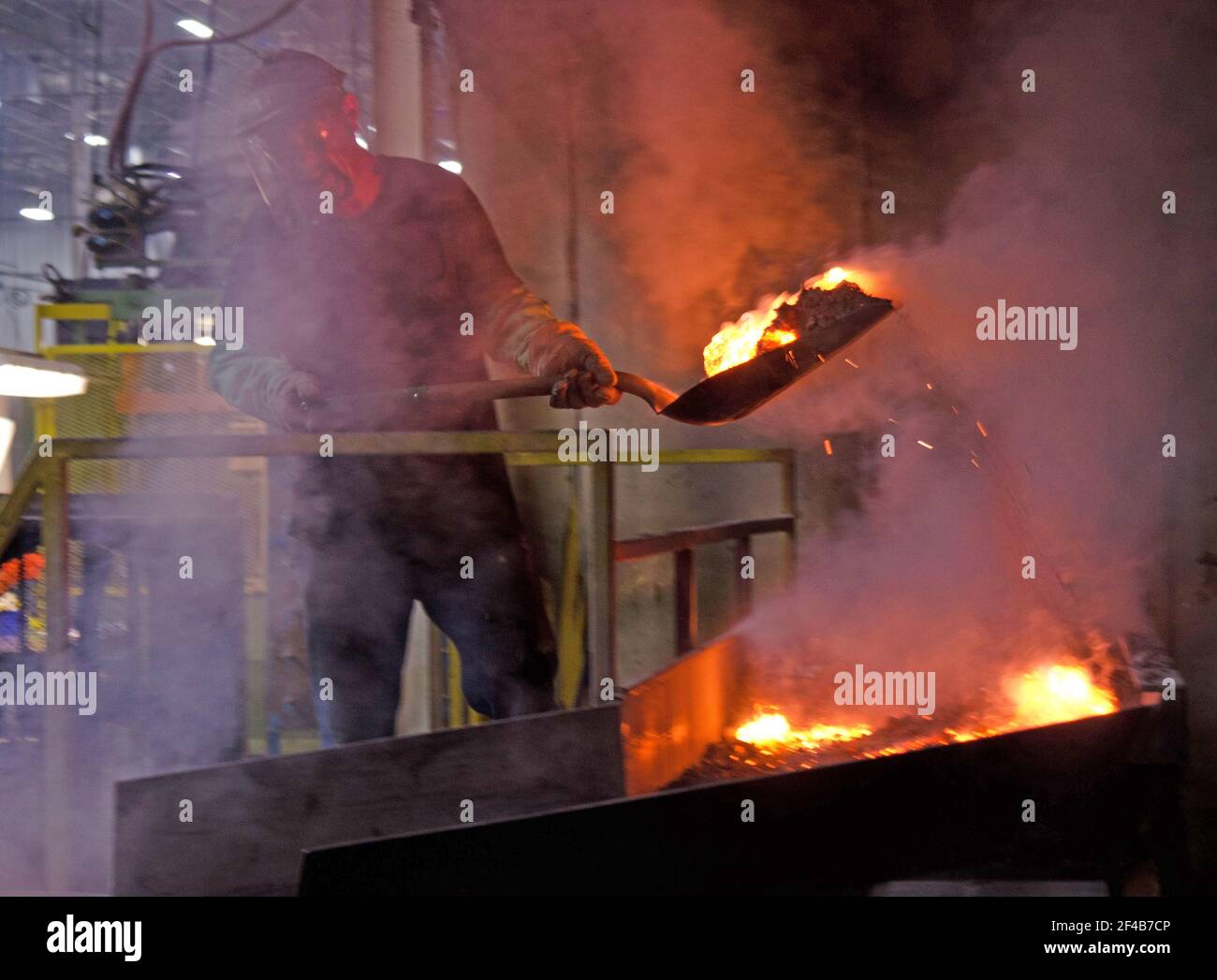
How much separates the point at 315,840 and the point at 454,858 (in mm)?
358

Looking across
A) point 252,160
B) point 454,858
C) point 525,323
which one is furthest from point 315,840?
point 252,160

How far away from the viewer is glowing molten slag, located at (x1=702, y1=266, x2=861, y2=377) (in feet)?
7.57

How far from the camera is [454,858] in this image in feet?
4.87

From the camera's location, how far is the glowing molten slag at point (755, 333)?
2307 mm

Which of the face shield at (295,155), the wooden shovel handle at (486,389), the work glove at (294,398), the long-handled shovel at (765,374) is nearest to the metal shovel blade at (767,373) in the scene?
the long-handled shovel at (765,374)

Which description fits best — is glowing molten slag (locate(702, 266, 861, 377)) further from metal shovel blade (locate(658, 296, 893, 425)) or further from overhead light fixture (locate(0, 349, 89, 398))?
overhead light fixture (locate(0, 349, 89, 398))

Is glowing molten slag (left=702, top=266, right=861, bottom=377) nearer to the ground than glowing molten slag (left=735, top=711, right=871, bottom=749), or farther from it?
farther from it

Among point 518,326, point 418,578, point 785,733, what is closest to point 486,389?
point 518,326

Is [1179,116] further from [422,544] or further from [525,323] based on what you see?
[422,544]

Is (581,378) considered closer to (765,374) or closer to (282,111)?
(765,374)

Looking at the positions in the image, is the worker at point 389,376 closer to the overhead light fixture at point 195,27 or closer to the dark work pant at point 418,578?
the dark work pant at point 418,578

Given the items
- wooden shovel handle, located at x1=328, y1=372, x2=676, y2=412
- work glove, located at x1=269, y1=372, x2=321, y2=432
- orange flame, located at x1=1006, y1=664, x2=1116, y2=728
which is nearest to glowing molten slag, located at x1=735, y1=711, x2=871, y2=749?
orange flame, located at x1=1006, y1=664, x2=1116, y2=728

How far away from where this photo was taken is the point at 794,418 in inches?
118

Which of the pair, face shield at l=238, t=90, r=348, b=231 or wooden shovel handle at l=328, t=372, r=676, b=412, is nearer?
wooden shovel handle at l=328, t=372, r=676, b=412
